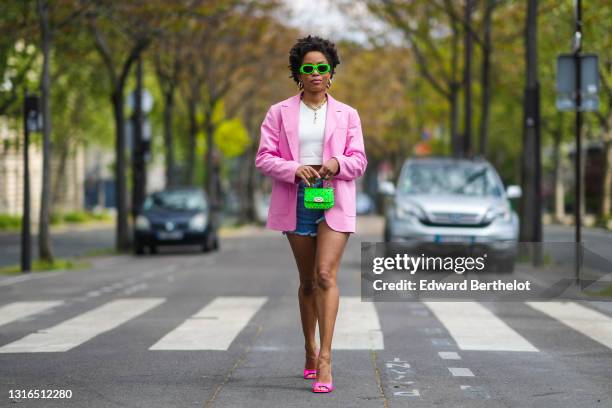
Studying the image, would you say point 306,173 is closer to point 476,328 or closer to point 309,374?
point 309,374

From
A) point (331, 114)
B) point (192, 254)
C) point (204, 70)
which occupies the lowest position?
point (192, 254)

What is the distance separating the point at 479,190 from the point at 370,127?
4587cm

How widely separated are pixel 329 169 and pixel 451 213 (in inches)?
450

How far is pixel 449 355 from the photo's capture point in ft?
29.6

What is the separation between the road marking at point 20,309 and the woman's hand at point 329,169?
5470 millimetres

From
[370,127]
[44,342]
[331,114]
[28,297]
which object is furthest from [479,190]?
[370,127]

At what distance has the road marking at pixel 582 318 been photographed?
10461 mm

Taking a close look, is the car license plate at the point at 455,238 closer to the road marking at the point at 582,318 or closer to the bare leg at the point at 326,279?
the road marking at the point at 582,318

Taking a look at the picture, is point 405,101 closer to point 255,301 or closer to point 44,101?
point 44,101

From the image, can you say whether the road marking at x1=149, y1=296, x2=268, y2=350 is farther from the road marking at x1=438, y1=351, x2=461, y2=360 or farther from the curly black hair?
the curly black hair

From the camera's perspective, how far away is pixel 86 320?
11.8 m

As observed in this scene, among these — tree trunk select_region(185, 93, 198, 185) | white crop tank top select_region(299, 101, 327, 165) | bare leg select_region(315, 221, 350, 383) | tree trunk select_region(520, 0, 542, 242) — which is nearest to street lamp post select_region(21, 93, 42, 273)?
tree trunk select_region(520, 0, 542, 242)

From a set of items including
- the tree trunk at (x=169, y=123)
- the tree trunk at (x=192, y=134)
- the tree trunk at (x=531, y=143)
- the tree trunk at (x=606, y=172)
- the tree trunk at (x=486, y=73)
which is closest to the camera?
the tree trunk at (x=531, y=143)

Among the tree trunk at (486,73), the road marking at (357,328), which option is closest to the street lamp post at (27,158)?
the road marking at (357,328)
